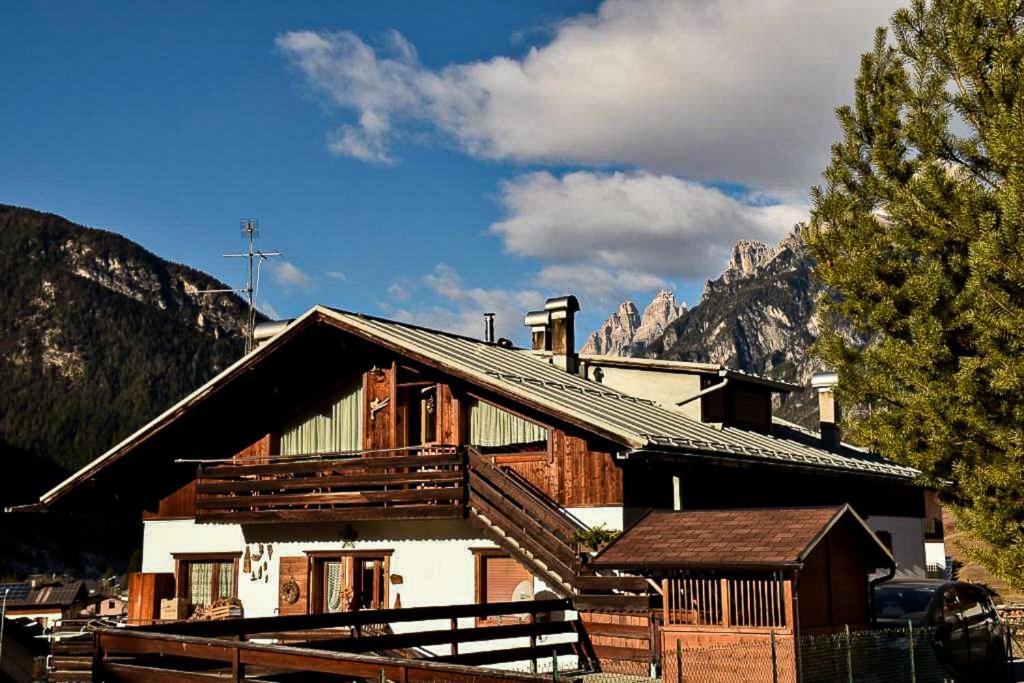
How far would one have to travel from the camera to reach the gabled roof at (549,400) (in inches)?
814

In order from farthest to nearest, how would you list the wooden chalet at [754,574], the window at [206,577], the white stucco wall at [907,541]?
the white stucco wall at [907,541] → the window at [206,577] → the wooden chalet at [754,574]

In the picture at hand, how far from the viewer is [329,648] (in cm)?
1573

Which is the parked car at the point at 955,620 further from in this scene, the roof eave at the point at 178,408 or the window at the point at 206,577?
the window at the point at 206,577

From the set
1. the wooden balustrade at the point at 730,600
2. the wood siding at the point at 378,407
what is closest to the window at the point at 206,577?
the wood siding at the point at 378,407

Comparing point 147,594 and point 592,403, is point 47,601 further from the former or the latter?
point 592,403

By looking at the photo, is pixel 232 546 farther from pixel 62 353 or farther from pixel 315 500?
pixel 62 353

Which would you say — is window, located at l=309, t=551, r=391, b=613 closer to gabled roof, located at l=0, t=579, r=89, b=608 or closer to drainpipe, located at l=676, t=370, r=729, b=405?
drainpipe, located at l=676, t=370, r=729, b=405

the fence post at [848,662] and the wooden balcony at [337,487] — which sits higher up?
the wooden balcony at [337,487]

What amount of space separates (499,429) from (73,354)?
148 m

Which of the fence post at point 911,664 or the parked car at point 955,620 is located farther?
the parked car at point 955,620

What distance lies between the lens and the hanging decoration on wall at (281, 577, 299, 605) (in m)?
24.6

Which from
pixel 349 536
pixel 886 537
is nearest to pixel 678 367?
pixel 886 537

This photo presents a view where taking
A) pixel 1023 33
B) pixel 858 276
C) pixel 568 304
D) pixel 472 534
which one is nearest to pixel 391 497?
pixel 472 534

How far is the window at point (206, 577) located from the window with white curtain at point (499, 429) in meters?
6.57
